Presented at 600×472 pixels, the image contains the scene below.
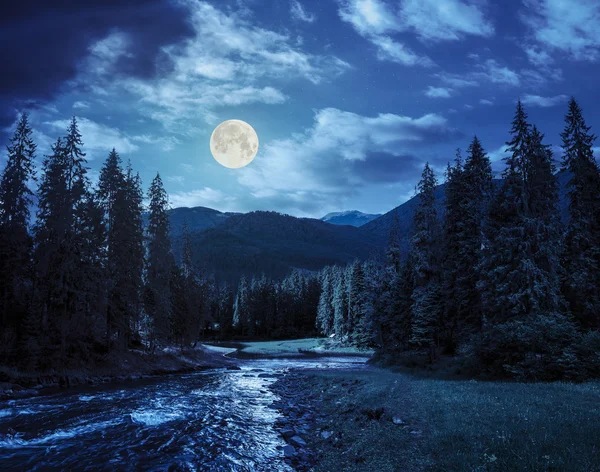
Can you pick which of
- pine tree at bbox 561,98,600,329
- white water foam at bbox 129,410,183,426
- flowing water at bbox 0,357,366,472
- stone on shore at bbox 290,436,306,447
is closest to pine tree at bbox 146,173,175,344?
flowing water at bbox 0,357,366,472

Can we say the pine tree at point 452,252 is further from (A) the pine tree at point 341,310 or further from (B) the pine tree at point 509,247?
(A) the pine tree at point 341,310

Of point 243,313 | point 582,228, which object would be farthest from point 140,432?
point 243,313

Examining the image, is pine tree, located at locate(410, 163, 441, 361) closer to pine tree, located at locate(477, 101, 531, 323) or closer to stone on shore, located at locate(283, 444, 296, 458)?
pine tree, located at locate(477, 101, 531, 323)

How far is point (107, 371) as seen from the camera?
34719 millimetres

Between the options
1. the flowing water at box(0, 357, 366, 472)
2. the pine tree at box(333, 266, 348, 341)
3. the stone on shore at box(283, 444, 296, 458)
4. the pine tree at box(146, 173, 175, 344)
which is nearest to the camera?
the flowing water at box(0, 357, 366, 472)

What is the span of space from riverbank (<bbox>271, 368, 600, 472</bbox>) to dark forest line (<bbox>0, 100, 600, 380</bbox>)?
8577mm

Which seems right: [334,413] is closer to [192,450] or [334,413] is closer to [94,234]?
[192,450]

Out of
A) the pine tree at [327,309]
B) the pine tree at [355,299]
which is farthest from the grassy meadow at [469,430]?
the pine tree at [327,309]

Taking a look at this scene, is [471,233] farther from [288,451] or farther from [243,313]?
[243,313]

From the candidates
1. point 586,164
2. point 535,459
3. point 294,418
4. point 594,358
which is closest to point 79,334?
Answer: point 294,418

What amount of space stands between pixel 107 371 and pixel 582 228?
46.4m

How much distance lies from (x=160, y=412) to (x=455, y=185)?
34.9m

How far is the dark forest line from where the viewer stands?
31219mm

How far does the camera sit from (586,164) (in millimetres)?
37375
